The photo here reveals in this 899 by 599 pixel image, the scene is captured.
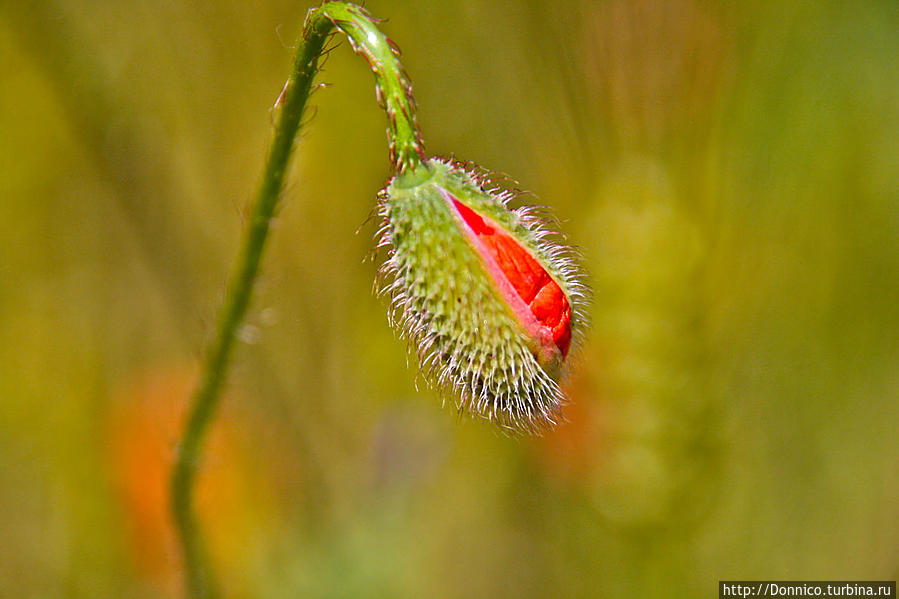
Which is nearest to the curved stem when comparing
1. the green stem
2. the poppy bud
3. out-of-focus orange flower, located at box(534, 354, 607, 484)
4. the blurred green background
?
the green stem

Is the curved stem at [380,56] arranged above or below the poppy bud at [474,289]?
above

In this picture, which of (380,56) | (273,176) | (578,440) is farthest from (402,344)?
(380,56)

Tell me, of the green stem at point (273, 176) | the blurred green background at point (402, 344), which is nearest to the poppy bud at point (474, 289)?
the green stem at point (273, 176)

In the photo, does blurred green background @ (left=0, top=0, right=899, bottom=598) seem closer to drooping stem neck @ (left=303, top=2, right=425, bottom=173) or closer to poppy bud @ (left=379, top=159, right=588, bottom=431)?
poppy bud @ (left=379, top=159, right=588, bottom=431)

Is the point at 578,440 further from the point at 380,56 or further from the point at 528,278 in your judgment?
the point at 380,56

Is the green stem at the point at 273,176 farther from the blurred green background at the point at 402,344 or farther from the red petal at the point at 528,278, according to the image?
the blurred green background at the point at 402,344

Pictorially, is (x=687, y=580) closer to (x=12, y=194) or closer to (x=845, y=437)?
(x=845, y=437)
